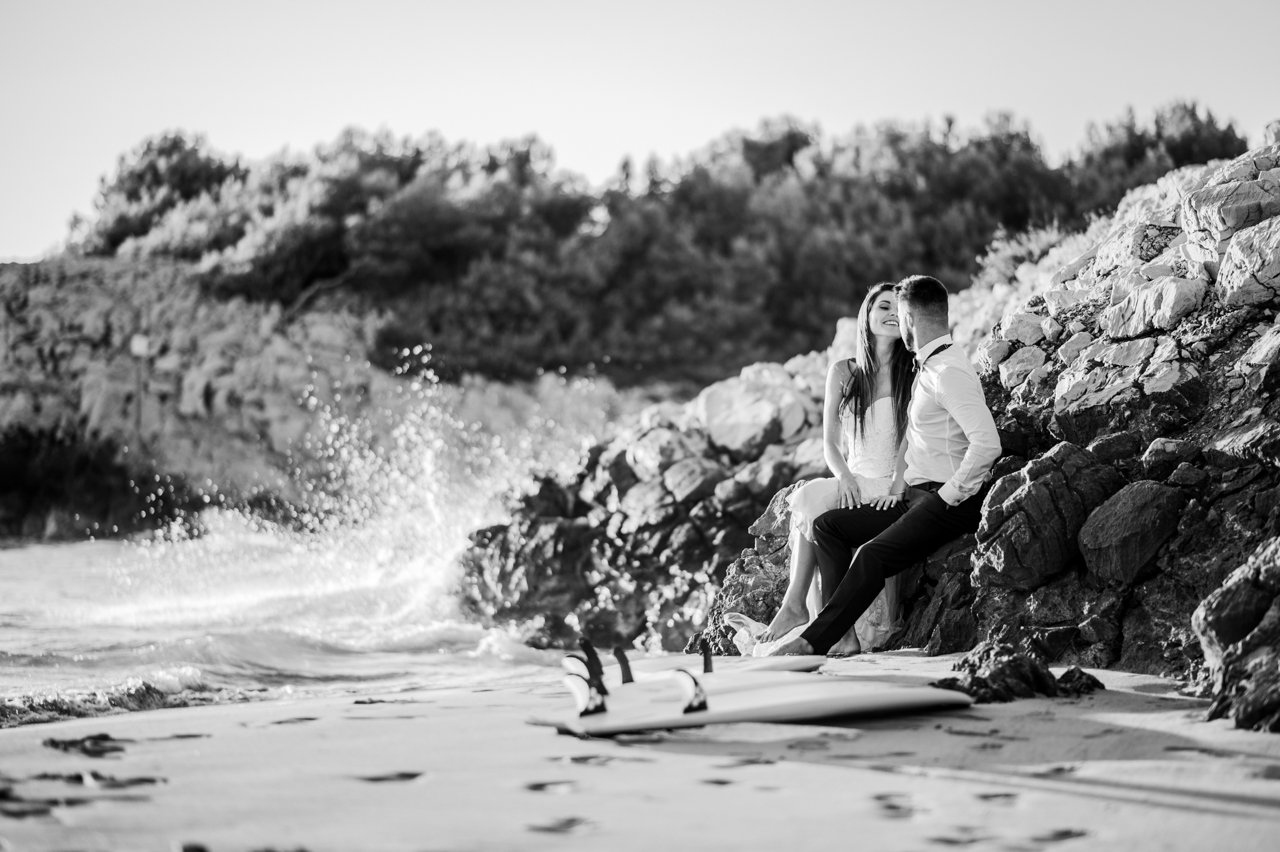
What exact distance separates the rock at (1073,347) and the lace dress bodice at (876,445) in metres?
0.88

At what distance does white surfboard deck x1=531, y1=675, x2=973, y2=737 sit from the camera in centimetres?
329

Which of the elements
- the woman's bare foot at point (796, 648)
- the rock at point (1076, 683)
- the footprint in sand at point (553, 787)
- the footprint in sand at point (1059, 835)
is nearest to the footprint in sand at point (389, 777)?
the footprint in sand at point (553, 787)

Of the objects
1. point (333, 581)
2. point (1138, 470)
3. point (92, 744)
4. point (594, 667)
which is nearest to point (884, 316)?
point (1138, 470)

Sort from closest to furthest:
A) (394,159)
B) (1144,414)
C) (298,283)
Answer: (1144,414), (298,283), (394,159)

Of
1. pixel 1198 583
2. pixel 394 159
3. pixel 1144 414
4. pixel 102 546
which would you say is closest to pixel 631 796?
pixel 1198 583

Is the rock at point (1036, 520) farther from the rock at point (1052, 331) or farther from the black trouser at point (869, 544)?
the rock at point (1052, 331)

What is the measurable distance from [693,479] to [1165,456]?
4.82 meters

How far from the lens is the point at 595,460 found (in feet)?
32.7

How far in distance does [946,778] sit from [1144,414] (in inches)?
94.8

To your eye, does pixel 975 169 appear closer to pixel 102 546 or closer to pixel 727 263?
pixel 727 263

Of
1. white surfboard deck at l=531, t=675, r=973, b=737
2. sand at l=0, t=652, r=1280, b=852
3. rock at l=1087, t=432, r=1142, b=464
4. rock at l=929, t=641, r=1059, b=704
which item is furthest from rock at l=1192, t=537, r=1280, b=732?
rock at l=1087, t=432, r=1142, b=464

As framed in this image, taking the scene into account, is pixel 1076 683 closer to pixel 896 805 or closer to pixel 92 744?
pixel 896 805

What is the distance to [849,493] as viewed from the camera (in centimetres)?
473

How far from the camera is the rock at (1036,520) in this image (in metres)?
4.32
